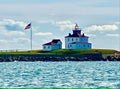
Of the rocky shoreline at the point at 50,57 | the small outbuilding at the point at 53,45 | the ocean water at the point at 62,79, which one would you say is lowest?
the ocean water at the point at 62,79

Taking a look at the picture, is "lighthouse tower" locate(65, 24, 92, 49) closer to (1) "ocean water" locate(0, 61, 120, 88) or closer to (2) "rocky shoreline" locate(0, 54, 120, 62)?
(2) "rocky shoreline" locate(0, 54, 120, 62)

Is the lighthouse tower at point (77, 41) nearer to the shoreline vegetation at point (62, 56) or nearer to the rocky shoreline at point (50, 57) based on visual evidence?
the shoreline vegetation at point (62, 56)

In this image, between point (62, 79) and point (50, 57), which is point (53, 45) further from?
point (62, 79)

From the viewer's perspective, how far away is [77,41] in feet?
537

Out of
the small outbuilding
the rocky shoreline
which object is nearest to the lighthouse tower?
the small outbuilding

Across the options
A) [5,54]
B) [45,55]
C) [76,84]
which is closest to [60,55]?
[45,55]

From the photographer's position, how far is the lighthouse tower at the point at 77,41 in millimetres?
161500

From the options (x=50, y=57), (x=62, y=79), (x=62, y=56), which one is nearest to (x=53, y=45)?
(x=62, y=56)

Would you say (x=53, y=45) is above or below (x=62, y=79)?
above

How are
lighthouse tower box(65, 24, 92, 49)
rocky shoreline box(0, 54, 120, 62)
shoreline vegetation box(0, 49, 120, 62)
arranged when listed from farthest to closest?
lighthouse tower box(65, 24, 92, 49) → shoreline vegetation box(0, 49, 120, 62) → rocky shoreline box(0, 54, 120, 62)

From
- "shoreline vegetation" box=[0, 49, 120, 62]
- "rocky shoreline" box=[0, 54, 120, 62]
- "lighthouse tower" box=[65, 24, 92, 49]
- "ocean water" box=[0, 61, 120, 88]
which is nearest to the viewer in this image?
"ocean water" box=[0, 61, 120, 88]

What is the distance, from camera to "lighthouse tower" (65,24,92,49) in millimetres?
161500

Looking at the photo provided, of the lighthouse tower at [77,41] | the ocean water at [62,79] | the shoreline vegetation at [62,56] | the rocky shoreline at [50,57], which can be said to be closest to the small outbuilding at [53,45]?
the lighthouse tower at [77,41]

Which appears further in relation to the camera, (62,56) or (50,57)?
(62,56)
